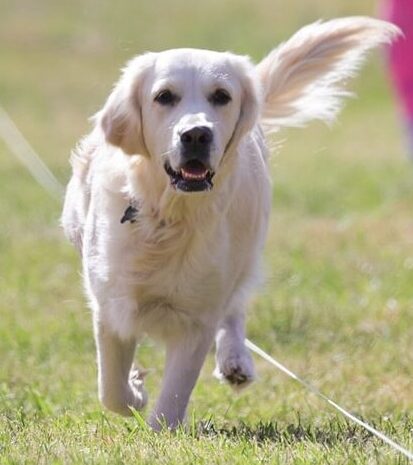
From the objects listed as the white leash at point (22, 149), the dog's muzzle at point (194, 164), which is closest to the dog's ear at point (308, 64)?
the dog's muzzle at point (194, 164)

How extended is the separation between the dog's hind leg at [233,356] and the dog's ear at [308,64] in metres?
1.06

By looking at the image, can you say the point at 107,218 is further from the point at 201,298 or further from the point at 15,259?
the point at 15,259

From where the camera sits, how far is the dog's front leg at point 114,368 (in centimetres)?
566

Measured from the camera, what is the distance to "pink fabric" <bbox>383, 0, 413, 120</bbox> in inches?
256

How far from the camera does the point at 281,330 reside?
8.00 meters

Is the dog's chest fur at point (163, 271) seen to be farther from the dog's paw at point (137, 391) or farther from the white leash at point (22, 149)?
the white leash at point (22, 149)

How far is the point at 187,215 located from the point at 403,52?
5.76ft

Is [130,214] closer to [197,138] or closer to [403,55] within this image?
[197,138]

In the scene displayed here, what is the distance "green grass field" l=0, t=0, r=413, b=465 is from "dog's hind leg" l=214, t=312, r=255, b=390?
0.41 feet

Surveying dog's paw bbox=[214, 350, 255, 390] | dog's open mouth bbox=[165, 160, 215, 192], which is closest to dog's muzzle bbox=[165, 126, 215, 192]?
dog's open mouth bbox=[165, 160, 215, 192]

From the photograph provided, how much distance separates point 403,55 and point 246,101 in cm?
138

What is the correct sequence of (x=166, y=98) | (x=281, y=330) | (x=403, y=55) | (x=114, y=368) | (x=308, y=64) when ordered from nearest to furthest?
(x=166, y=98) < (x=114, y=368) < (x=403, y=55) < (x=308, y=64) < (x=281, y=330)

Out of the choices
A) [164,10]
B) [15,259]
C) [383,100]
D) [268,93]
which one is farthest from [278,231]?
[164,10]

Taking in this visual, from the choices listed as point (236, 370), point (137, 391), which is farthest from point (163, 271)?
point (236, 370)
